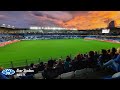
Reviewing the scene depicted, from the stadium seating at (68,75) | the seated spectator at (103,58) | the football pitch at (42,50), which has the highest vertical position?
the football pitch at (42,50)

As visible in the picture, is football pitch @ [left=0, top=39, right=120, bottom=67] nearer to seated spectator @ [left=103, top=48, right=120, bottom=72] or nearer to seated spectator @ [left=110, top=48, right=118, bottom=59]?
seated spectator @ [left=110, top=48, right=118, bottom=59]

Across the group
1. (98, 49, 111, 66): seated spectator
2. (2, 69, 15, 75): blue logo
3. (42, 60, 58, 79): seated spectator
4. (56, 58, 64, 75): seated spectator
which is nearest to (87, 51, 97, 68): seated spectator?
(98, 49, 111, 66): seated spectator

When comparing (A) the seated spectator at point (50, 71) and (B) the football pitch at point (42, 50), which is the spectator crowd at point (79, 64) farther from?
(B) the football pitch at point (42, 50)

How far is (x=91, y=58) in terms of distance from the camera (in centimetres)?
636

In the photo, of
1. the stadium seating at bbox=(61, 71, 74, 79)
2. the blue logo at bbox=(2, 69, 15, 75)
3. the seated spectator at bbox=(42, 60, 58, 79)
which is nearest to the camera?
the blue logo at bbox=(2, 69, 15, 75)

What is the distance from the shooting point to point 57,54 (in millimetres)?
6711

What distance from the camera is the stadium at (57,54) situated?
20.1ft

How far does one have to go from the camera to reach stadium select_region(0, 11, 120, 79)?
241 inches

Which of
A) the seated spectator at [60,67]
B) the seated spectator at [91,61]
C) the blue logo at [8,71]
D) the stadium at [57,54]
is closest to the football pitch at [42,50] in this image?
the stadium at [57,54]

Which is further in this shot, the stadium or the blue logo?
the stadium

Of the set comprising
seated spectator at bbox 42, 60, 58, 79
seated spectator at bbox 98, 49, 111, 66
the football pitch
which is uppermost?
the football pitch

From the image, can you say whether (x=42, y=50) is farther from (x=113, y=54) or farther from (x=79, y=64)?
(x=113, y=54)
